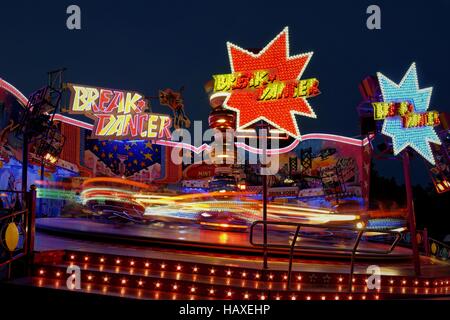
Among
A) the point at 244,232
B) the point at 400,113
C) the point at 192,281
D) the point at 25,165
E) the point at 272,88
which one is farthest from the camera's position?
the point at 244,232

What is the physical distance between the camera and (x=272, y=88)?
8.46 meters

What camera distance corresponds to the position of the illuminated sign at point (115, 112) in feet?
62.2

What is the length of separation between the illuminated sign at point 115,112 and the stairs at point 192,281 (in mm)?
11555

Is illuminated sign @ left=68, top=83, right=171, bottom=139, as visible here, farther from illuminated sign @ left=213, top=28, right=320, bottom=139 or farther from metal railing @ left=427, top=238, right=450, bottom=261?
illuminated sign @ left=213, top=28, right=320, bottom=139

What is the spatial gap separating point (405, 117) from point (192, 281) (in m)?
5.19

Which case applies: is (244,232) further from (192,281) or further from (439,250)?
(192,281)

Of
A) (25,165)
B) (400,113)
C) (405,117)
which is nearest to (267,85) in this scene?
(400,113)

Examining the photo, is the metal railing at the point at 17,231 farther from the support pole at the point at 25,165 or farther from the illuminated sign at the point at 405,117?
the illuminated sign at the point at 405,117

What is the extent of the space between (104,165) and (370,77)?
16.3m

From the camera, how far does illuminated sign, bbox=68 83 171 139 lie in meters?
19.0

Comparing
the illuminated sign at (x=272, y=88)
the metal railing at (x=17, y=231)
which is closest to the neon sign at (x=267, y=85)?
the illuminated sign at (x=272, y=88)

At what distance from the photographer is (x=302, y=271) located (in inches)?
309

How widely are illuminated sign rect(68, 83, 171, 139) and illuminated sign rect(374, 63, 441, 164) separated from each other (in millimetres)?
11710
